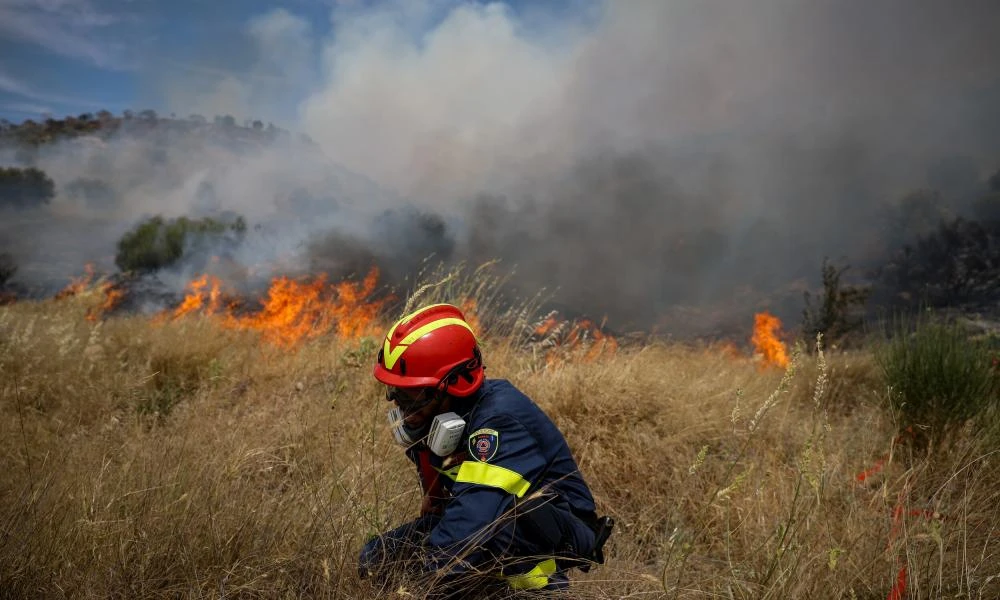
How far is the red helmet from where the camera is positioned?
194 cm

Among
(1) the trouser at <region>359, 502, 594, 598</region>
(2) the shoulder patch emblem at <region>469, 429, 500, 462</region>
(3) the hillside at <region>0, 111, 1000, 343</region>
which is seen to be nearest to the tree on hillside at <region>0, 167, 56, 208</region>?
(3) the hillside at <region>0, 111, 1000, 343</region>

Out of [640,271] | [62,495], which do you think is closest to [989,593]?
[62,495]

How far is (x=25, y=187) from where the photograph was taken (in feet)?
74.7

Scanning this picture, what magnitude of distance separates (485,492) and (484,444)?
157 mm

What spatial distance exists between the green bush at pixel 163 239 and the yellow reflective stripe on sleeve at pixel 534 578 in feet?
54.9

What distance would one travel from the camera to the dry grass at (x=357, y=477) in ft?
5.59

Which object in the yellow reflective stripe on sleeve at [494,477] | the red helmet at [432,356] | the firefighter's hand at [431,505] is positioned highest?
the red helmet at [432,356]

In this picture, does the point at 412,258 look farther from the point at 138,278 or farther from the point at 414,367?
the point at 414,367

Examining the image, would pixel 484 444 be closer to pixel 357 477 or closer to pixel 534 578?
pixel 534 578

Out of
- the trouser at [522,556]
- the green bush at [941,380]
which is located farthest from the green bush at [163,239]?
the green bush at [941,380]

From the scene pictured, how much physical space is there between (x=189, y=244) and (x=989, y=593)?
59.0ft

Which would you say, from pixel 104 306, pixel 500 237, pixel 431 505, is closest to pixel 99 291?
pixel 104 306

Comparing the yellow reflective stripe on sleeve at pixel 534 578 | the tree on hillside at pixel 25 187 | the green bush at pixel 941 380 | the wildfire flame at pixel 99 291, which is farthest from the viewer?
the tree on hillside at pixel 25 187

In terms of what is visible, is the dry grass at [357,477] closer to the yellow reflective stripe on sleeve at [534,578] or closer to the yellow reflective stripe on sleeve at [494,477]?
the yellow reflective stripe on sleeve at [534,578]
